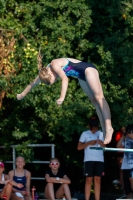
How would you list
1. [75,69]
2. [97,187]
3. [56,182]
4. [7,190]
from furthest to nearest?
1. [56,182]
2. [97,187]
3. [7,190]
4. [75,69]

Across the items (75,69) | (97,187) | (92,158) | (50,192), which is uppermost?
(75,69)

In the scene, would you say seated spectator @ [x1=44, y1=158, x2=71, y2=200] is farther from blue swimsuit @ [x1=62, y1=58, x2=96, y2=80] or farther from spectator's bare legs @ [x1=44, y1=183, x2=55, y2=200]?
blue swimsuit @ [x1=62, y1=58, x2=96, y2=80]

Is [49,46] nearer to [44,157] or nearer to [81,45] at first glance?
[81,45]

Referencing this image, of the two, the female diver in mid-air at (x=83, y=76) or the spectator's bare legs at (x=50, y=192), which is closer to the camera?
the female diver in mid-air at (x=83, y=76)

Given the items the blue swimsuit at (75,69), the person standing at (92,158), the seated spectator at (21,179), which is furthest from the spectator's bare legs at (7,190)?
the blue swimsuit at (75,69)

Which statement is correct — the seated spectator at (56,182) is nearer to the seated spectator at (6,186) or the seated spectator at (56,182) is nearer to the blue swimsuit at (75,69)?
the seated spectator at (6,186)

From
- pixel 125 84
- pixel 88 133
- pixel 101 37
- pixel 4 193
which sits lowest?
pixel 4 193

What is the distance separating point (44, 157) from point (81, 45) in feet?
9.99

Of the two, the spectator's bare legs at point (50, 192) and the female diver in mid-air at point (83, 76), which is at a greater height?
the female diver in mid-air at point (83, 76)

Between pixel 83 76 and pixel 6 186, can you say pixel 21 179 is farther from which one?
pixel 83 76

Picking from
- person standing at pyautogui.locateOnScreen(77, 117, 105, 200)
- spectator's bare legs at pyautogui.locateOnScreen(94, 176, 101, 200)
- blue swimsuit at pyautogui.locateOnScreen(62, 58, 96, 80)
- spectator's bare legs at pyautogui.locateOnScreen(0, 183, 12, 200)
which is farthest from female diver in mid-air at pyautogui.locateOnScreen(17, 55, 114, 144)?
spectator's bare legs at pyautogui.locateOnScreen(0, 183, 12, 200)

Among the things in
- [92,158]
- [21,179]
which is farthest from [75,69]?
[21,179]

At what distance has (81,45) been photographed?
45.9 feet

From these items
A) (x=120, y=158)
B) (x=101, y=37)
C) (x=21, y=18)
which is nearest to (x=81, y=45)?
(x=101, y=37)
